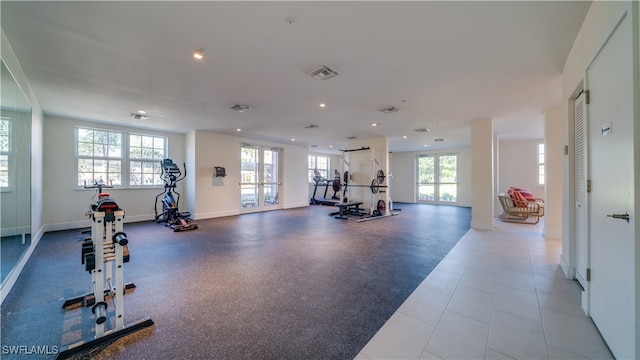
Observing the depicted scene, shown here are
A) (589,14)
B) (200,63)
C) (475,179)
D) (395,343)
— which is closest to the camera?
(395,343)

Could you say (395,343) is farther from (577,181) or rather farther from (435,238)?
(435,238)

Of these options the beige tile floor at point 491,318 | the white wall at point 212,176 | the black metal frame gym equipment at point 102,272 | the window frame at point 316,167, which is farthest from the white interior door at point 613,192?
the window frame at point 316,167

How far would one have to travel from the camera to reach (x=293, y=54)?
2729mm

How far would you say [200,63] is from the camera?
2961mm

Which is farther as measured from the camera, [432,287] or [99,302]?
[432,287]

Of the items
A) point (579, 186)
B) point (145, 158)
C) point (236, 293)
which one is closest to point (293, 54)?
point (236, 293)

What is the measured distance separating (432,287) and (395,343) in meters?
1.13

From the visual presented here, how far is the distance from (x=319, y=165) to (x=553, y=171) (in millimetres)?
9204

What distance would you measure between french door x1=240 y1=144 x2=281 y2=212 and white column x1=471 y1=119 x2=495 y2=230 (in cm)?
636

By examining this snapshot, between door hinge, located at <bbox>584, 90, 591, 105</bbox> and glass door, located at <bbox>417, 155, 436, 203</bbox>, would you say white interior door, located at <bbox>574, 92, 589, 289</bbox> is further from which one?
glass door, located at <bbox>417, 155, 436, 203</bbox>

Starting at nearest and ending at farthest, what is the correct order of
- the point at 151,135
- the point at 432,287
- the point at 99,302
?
the point at 99,302
the point at 432,287
the point at 151,135

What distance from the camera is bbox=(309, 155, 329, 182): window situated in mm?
12391

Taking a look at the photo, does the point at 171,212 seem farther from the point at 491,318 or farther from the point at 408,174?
the point at 408,174

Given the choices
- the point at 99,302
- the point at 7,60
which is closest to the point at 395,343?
the point at 99,302
